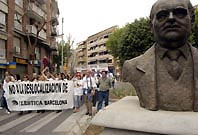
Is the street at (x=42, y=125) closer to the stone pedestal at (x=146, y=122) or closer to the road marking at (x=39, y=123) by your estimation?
the road marking at (x=39, y=123)

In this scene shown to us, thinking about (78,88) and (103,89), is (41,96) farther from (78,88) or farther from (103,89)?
(103,89)

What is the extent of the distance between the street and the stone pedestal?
8.29 feet

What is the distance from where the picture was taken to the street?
6.74 m

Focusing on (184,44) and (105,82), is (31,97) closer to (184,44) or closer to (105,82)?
(105,82)

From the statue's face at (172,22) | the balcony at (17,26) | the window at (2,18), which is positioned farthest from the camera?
the balcony at (17,26)

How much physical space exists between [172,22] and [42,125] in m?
5.35

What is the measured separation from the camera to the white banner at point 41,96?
34.2ft

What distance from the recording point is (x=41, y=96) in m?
10.5

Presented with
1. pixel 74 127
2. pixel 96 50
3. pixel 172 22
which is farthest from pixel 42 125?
pixel 96 50

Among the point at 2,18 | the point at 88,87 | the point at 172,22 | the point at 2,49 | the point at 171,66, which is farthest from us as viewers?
the point at 2,18

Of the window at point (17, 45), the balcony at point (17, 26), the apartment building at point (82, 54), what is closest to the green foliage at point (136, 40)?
the window at point (17, 45)

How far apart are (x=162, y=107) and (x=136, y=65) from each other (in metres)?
0.81

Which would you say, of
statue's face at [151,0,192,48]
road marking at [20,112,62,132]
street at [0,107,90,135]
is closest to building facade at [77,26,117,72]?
road marking at [20,112,62,132]

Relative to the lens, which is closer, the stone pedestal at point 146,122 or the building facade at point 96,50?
the stone pedestal at point 146,122
